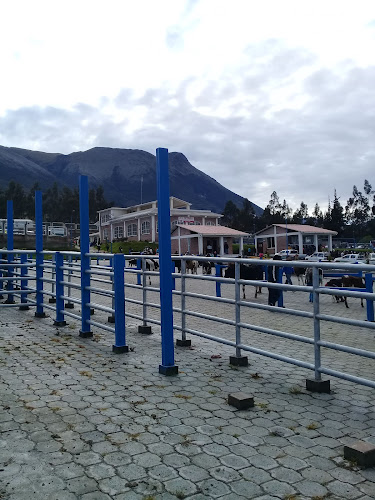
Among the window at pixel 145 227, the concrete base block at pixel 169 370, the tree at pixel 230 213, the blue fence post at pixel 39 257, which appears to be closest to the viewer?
the concrete base block at pixel 169 370

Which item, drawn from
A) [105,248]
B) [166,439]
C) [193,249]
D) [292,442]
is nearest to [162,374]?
[166,439]

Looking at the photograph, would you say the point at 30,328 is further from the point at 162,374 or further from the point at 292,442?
the point at 292,442

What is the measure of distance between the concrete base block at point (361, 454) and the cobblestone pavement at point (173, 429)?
0.19ft

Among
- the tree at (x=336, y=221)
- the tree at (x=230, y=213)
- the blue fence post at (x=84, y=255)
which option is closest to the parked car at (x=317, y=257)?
the blue fence post at (x=84, y=255)

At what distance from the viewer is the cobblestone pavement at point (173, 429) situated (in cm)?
256

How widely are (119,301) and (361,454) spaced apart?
365cm

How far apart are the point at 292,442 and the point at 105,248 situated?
56.8m

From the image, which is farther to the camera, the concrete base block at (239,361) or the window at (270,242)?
the window at (270,242)

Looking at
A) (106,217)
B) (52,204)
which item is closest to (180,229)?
(106,217)

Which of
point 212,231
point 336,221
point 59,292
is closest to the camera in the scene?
point 59,292

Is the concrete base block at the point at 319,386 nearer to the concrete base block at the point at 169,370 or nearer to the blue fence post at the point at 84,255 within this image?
the concrete base block at the point at 169,370

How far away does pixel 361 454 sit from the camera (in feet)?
8.98

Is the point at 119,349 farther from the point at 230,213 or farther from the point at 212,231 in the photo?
the point at 230,213

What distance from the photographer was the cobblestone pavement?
2561mm
